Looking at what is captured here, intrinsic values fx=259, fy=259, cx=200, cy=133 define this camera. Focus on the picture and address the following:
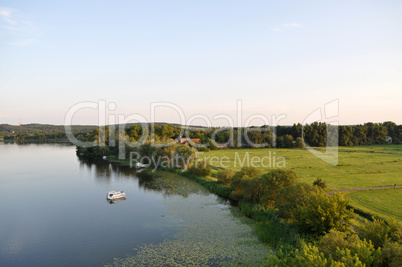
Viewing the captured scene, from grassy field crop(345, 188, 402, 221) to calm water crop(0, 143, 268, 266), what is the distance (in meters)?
Result: 16.3

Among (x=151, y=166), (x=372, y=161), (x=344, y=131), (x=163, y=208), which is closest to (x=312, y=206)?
(x=163, y=208)

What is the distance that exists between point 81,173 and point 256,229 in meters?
53.6

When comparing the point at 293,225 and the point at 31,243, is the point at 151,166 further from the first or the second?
the point at 293,225

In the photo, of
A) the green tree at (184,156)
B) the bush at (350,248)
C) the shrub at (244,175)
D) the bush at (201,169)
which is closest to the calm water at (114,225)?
the shrub at (244,175)

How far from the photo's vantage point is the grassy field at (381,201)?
32.9 meters

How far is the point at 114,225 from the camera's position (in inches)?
1272

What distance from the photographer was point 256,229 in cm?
2950

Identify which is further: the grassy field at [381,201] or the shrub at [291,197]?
the grassy field at [381,201]

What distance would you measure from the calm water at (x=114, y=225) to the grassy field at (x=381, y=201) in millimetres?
16264

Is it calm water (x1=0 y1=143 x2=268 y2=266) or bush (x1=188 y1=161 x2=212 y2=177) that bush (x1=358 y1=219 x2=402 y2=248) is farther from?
bush (x1=188 y1=161 x2=212 y2=177)

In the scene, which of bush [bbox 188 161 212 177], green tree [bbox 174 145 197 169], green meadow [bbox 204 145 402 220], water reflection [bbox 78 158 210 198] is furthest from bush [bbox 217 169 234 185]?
green tree [bbox 174 145 197 169]

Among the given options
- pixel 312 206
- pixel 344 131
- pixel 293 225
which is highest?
pixel 344 131

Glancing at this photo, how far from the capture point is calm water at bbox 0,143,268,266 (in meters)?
24.9

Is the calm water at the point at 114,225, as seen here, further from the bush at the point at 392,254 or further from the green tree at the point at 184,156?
the green tree at the point at 184,156
